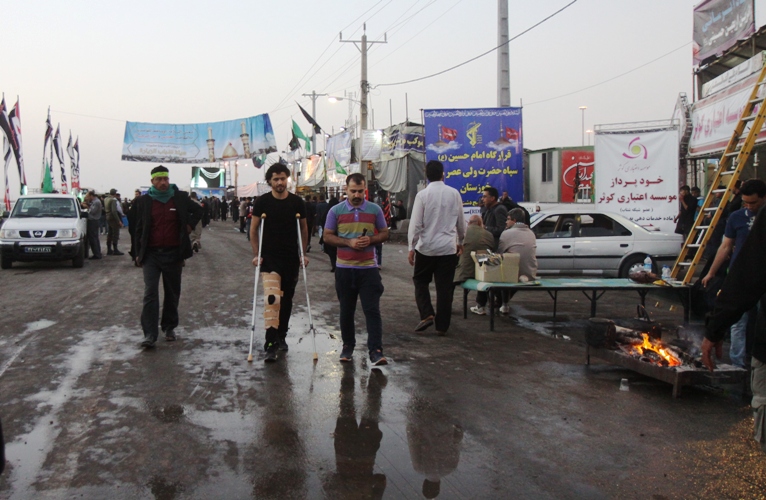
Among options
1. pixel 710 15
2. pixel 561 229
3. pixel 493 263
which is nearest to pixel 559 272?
pixel 561 229

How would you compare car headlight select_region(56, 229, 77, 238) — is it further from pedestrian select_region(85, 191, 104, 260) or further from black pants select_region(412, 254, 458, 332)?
black pants select_region(412, 254, 458, 332)

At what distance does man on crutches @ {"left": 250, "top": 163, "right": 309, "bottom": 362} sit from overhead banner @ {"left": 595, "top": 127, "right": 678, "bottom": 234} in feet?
41.2

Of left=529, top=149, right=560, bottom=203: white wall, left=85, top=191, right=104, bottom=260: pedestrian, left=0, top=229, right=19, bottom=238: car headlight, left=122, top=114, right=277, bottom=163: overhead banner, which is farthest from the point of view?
left=122, top=114, right=277, bottom=163: overhead banner

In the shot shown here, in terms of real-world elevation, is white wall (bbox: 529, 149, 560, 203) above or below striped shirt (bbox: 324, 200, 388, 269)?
above

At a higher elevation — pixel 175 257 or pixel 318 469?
pixel 175 257

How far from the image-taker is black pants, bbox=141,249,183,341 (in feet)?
23.9

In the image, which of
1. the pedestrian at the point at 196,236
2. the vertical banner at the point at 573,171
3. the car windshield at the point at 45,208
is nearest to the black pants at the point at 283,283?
the pedestrian at the point at 196,236

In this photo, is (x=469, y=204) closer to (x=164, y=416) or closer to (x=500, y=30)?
(x=500, y=30)

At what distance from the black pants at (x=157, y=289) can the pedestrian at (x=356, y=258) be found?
1983mm

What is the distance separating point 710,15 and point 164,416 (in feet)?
64.9

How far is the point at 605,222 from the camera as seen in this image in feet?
44.5

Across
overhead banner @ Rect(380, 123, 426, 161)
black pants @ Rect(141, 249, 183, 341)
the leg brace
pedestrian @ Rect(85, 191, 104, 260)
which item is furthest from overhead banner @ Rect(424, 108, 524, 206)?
the leg brace

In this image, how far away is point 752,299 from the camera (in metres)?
3.32

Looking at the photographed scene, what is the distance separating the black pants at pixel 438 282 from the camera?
315 inches
